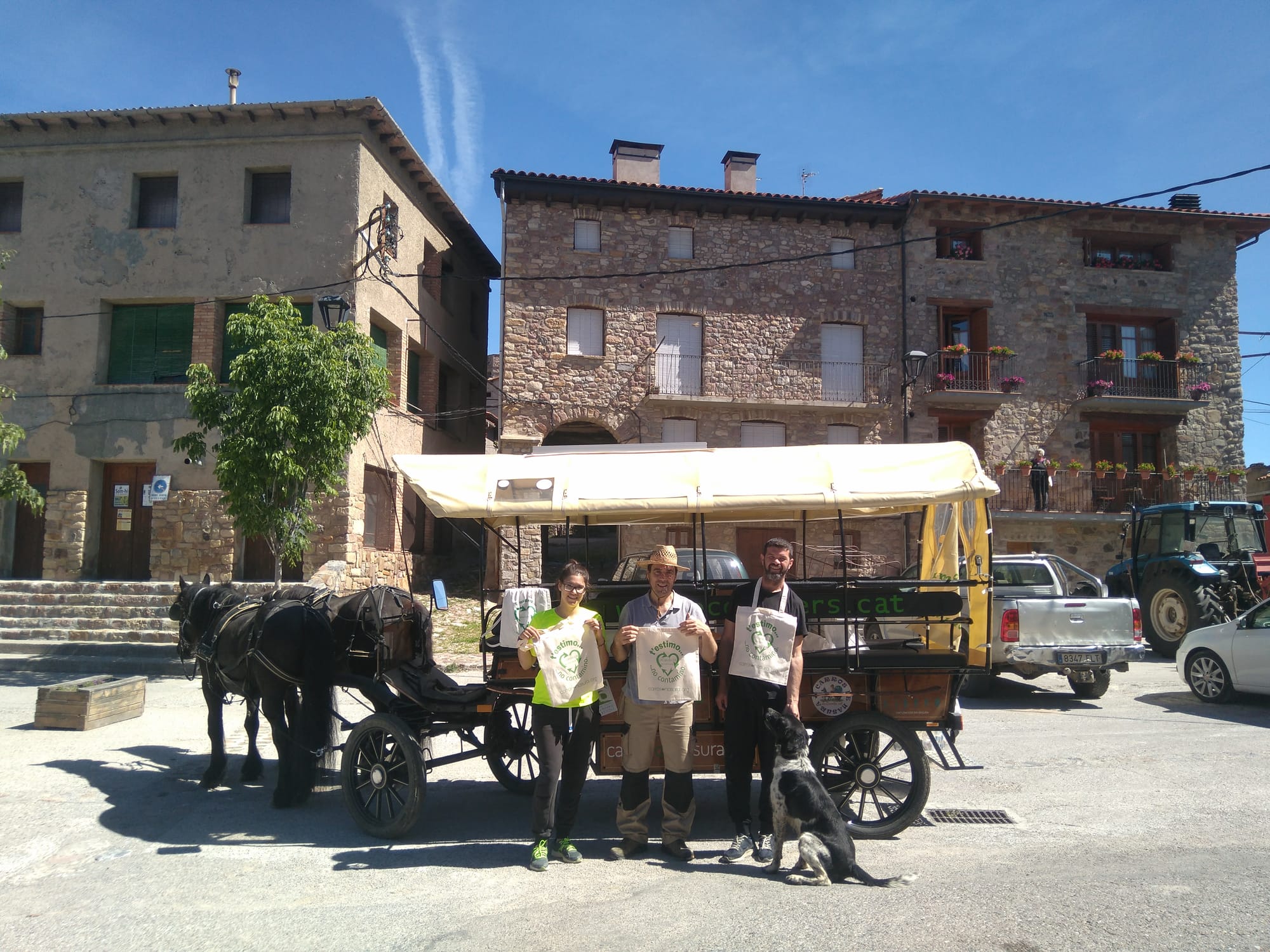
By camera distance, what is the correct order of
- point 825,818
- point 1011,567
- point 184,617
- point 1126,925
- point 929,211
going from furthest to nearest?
point 929,211
point 1011,567
point 184,617
point 825,818
point 1126,925

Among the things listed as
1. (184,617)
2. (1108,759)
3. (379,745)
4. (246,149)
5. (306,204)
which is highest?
(246,149)

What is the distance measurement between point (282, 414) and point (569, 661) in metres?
7.89

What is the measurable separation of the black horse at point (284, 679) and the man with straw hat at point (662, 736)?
250 centimetres

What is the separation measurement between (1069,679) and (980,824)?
6395 millimetres

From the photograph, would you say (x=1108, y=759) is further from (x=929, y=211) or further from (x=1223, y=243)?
(x=1223, y=243)

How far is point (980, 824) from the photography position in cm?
589

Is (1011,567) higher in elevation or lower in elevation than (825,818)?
higher

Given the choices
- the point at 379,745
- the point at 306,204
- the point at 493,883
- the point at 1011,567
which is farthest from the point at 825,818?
the point at 306,204

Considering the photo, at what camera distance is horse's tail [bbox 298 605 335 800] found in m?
6.30

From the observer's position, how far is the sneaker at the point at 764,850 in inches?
197

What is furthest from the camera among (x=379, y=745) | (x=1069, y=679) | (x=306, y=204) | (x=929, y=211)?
(x=929, y=211)

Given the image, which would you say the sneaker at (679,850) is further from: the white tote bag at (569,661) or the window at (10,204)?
the window at (10,204)

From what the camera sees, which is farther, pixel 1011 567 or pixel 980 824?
pixel 1011 567

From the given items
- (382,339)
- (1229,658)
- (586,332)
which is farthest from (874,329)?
(1229,658)
